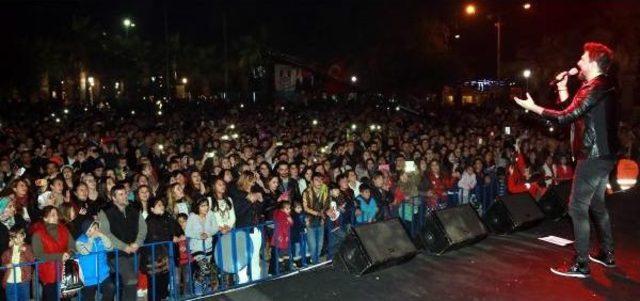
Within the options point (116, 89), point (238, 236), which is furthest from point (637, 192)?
point (116, 89)

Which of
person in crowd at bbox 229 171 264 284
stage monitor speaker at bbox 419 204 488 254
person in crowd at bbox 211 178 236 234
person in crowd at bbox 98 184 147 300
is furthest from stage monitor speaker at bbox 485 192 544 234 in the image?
person in crowd at bbox 98 184 147 300

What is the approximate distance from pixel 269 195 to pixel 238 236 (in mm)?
1893

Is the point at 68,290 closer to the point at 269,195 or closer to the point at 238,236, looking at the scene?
the point at 238,236

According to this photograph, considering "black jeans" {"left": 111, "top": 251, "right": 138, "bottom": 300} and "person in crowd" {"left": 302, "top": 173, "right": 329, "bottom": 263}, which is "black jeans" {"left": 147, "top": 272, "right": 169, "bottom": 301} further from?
"person in crowd" {"left": 302, "top": 173, "right": 329, "bottom": 263}

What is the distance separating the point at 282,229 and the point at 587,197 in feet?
11.3

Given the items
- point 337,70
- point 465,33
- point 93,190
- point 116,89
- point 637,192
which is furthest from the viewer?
point 116,89

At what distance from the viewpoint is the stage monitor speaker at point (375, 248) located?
588cm

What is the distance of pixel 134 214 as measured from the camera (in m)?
6.75

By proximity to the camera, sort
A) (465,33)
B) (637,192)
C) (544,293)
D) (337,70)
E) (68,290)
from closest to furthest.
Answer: (544,293), (68,290), (637,192), (465,33), (337,70)

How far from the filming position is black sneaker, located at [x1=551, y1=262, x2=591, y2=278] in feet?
17.9

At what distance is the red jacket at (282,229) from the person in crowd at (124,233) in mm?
1483

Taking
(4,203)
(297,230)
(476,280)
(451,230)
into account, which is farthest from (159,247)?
(476,280)

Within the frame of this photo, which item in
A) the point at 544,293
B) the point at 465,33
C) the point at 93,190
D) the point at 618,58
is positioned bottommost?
the point at 544,293

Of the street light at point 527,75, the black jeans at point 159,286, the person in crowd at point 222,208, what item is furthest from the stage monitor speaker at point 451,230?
the street light at point 527,75
